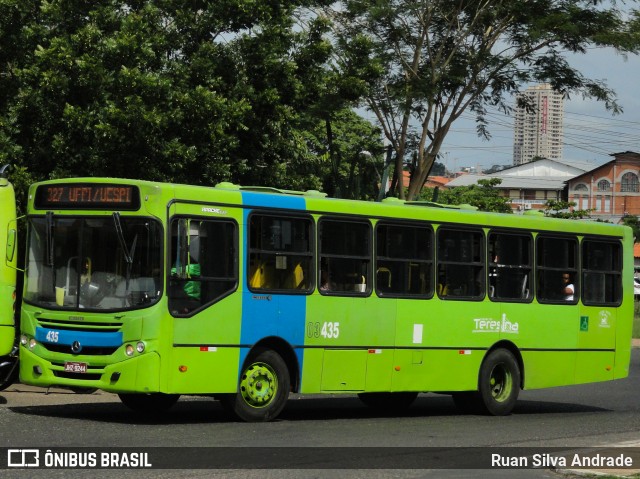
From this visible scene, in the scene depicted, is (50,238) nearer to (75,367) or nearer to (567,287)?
(75,367)

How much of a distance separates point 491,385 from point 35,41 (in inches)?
367

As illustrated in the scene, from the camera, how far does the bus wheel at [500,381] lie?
687 inches

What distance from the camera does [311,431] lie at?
13.8m

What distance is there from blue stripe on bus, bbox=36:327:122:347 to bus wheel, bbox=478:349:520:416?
5984 mm

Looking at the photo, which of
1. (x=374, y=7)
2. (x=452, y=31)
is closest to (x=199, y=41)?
(x=374, y=7)

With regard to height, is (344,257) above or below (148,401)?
above

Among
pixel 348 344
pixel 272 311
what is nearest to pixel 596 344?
pixel 348 344

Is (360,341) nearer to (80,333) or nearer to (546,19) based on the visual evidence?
(80,333)

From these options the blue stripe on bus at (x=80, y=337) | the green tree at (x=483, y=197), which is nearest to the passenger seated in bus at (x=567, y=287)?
the blue stripe on bus at (x=80, y=337)

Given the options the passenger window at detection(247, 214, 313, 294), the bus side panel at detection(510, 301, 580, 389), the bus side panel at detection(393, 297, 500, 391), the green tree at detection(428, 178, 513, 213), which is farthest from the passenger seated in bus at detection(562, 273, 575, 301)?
the green tree at detection(428, 178, 513, 213)

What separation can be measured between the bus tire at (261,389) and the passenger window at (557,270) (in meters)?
5.27

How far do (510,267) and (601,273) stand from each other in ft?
7.37

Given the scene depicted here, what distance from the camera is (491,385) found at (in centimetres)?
1761

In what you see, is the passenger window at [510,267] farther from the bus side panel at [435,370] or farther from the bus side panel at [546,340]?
the bus side panel at [435,370]
